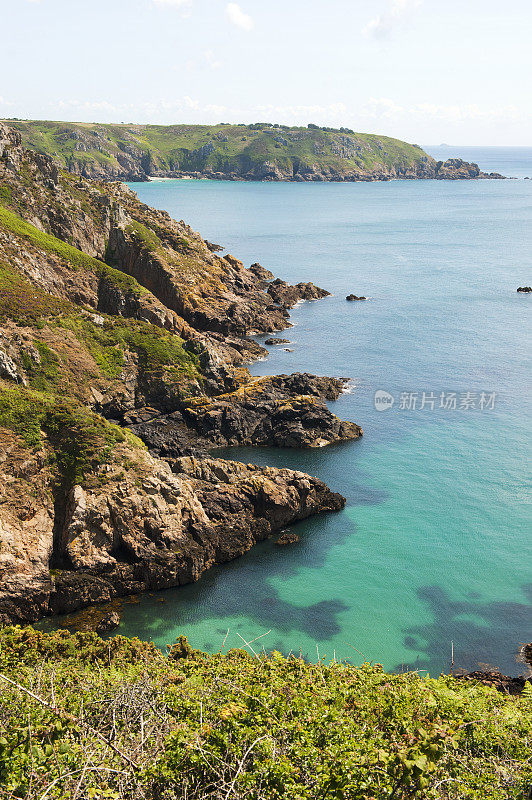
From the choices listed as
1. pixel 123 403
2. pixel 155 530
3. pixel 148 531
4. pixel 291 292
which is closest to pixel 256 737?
pixel 155 530

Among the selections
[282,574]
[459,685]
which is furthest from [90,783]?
[282,574]

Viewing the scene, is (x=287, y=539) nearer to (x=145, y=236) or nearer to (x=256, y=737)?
(x=256, y=737)

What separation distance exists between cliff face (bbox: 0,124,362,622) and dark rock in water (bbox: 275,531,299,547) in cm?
161

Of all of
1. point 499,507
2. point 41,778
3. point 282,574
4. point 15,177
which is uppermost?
point 15,177

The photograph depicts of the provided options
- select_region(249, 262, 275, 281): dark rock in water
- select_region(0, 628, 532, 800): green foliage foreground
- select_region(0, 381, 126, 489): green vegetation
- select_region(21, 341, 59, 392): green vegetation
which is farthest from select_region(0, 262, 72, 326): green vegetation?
select_region(249, 262, 275, 281): dark rock in water

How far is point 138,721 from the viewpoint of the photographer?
866 inches

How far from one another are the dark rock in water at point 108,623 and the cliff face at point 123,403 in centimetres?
250

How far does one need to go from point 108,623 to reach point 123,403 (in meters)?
32.5

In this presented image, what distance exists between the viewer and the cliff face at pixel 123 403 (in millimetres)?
45781

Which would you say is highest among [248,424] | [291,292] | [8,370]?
[291,292]

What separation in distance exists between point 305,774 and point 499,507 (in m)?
43.9

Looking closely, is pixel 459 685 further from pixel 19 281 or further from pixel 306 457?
pixel 19 281

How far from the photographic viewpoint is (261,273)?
440 feet

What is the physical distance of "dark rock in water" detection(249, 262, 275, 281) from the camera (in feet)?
438
